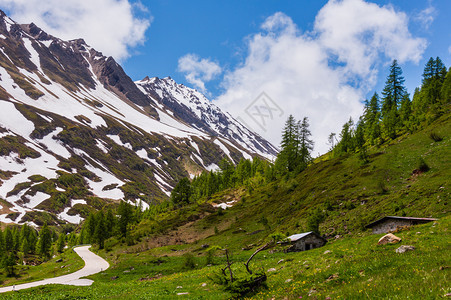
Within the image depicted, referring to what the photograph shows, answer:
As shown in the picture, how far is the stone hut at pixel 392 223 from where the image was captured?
24094mm

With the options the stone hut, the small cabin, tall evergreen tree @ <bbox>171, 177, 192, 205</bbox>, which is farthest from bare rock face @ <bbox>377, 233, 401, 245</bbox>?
tall evergreen tree @ <bbox>171, 177, 192, 205</bbox>

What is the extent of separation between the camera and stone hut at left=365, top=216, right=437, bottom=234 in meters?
24.1

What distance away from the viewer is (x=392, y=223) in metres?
26.5

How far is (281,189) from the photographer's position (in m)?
72.3

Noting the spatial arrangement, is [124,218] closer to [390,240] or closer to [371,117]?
[390,240]

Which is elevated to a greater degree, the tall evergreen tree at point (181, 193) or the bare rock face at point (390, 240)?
the tall evergreen tree at point (181, 193)

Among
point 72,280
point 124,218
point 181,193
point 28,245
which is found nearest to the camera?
point 72,280

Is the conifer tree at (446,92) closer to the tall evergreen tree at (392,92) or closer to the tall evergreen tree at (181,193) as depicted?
the tall evergreen tree at (392,92)

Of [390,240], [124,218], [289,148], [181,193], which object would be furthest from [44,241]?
[390,240]

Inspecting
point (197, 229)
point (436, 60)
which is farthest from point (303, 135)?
point (436, 60)

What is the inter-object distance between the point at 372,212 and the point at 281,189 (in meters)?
39.6

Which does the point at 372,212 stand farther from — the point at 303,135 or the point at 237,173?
the point at 237,173

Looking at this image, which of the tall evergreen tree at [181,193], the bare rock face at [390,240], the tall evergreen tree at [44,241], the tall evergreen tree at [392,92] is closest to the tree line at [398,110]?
the tall evergreen tree at [392,92]

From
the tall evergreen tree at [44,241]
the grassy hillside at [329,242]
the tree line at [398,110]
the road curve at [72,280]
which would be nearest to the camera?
the grassy hillside at [329,242]
